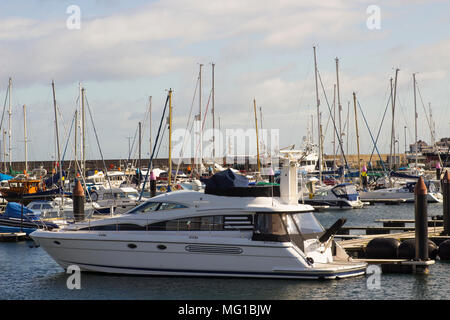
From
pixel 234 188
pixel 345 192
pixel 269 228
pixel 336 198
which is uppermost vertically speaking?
pixel 234 188

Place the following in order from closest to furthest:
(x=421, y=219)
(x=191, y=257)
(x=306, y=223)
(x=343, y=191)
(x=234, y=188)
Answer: (x=191, y=257)
(x=306, y=223)
(x=234, y=188)
(x=421, y=219)
(x=343, y=191)

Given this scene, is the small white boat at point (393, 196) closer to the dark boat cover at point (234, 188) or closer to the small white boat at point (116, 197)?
the small white boat at point (116, 197)

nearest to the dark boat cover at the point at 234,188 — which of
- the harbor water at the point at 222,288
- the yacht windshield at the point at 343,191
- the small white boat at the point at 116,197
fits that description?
the harbor water at the point at 222,288

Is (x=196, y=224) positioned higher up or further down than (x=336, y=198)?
higher up

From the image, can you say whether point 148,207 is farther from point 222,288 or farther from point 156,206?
point 222,288

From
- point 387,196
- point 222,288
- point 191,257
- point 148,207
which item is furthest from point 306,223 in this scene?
point 387,196

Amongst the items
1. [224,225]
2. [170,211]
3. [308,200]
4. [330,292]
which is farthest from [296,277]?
[308,200]

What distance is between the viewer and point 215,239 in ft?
66.7

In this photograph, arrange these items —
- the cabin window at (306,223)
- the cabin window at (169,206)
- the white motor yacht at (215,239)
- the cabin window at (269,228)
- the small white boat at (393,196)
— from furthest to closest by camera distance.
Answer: the small white boat at (393,196), the cabin window at (169,206), the cabin window at (306,223), the white motor yacht at (215,239), the cabin window at (269,228)

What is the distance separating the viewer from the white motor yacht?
20078 mm

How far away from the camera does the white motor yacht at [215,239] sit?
20.1 metres

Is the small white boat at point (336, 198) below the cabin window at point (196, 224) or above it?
below

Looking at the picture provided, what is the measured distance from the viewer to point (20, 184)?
59188mm

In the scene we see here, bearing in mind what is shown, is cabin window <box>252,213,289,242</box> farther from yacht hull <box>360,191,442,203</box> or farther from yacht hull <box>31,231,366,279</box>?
yacht hull <box>360,191,442,203</box>
